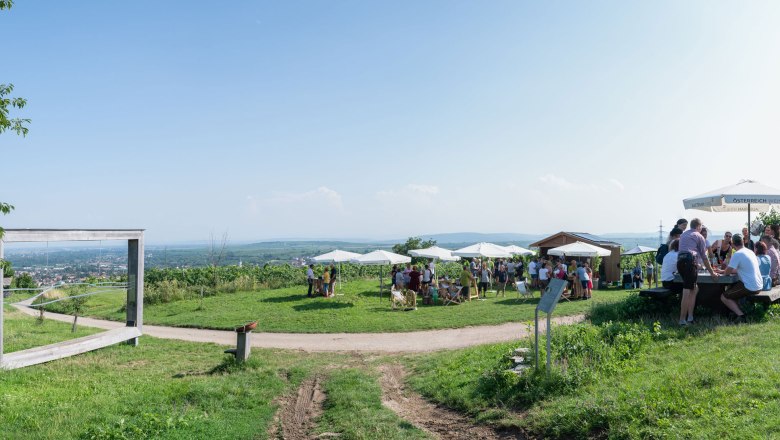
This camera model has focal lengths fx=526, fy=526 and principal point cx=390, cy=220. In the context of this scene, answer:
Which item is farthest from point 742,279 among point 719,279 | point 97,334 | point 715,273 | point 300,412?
point 97,334

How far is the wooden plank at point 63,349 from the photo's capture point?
10141mm

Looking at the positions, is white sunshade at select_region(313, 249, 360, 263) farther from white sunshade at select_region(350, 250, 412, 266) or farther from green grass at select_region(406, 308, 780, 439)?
green grass at select_region(406, 308, 780, 439)

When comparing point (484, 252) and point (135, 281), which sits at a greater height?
point (484, 252)

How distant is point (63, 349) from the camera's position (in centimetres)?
1116

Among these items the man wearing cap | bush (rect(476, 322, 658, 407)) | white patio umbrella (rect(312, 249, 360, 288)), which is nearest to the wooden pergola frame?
bush (rect(476, 322, 658, 407))

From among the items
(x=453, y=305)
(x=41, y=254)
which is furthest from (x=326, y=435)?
(x=453, y=305)

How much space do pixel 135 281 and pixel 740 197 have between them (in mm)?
14460

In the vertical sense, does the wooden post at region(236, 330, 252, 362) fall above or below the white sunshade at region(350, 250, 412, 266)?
below

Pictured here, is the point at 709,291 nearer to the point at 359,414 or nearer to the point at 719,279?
the point at 719,279

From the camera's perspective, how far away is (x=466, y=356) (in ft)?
30.6

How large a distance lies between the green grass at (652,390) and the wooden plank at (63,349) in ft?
25.1

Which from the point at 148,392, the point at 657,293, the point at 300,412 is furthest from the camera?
the point at 657,293

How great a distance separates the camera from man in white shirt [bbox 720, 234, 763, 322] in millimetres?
Answer: 8492

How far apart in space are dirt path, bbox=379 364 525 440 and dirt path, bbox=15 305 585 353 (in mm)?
3648
